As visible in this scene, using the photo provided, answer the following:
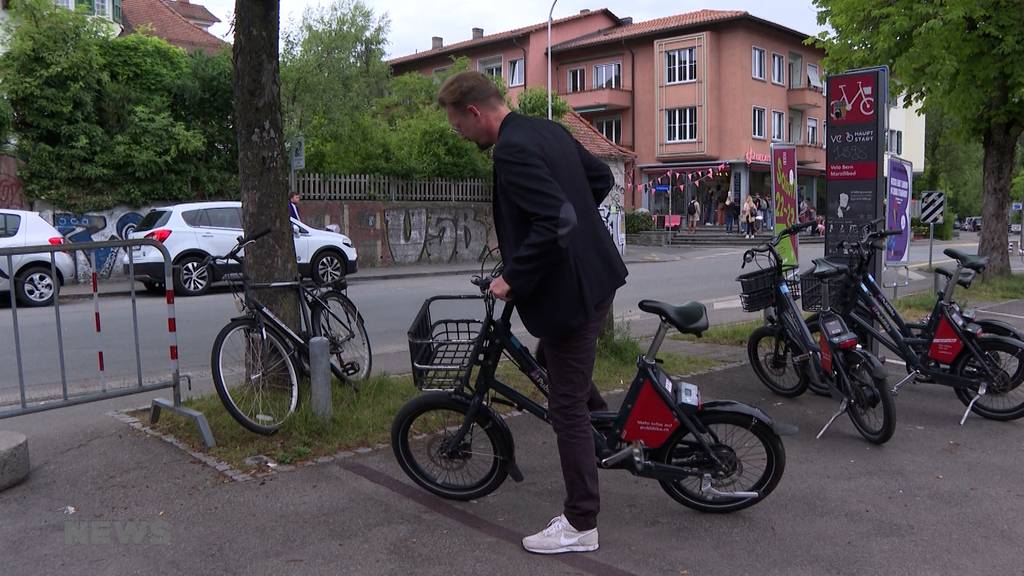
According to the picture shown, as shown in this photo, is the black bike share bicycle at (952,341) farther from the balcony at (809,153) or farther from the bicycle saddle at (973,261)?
the balcony at (809,153)

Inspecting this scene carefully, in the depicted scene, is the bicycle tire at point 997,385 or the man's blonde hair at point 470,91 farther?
the bicycle tire at point 997,385

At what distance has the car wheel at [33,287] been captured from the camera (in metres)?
13.0

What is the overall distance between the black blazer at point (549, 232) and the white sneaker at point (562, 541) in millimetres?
882

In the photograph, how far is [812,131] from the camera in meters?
45.1

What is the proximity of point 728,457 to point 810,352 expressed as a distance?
193 cm

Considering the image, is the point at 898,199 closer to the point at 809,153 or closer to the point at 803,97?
the point at 803,97

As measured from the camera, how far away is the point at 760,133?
135 feet

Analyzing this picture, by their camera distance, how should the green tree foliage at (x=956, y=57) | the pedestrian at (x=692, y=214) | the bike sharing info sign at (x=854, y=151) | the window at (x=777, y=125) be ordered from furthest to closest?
1. the window at (x=777, y=125)
2. the pedestrian at (x=692, y=214)
3. the green tree foliage at (x=956, y=57)
4. the bike sharing info sign at (x=854, y=151)

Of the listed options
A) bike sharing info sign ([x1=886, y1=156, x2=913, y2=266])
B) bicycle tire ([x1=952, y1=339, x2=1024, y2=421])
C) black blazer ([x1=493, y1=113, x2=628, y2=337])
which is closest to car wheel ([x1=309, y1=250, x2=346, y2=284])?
bike sharing info sign ([x1=886, y1=156, x2=913, y2=266])

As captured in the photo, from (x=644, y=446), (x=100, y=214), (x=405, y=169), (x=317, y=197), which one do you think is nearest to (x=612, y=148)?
(x=405, y=169)

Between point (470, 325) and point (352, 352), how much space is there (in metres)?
2.15

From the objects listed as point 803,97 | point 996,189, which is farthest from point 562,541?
point 803,97

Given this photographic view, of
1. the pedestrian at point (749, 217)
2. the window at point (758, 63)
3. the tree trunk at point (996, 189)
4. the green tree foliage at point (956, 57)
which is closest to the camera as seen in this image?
the green tree foliage at point (956, 57)

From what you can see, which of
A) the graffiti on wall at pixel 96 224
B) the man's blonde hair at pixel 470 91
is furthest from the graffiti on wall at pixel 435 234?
the man's blonde hair at pixel 470 91
